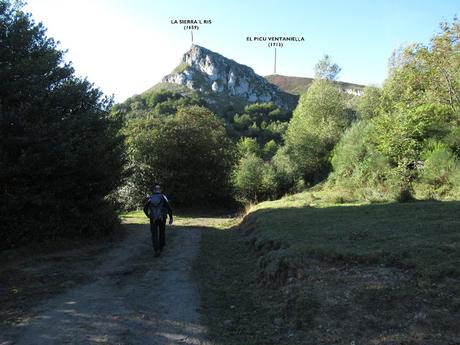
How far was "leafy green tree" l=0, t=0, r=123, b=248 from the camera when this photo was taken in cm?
1075

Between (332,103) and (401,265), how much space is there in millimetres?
38649

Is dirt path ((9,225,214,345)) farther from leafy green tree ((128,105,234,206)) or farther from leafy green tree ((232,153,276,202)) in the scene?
leafy green tree ((232,153,276,202))

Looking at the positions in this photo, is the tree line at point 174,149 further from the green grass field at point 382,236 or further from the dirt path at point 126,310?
the green grass field at point 382,236

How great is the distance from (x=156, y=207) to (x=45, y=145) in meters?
3.49

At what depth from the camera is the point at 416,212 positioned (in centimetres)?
1177

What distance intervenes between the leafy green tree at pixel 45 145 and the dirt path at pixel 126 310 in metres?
3.20

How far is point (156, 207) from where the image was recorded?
37.6 ft

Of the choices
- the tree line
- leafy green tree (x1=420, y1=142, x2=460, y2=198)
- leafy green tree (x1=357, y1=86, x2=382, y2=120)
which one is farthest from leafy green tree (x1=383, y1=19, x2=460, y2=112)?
leafy green tree (x1=357, y1=86, x2=382, y2=120)

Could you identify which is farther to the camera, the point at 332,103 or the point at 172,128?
the point at 332,103

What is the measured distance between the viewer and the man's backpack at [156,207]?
11352 millimetres

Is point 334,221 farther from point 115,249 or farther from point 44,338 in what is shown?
point 44,338

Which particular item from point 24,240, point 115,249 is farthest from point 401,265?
point 24,240

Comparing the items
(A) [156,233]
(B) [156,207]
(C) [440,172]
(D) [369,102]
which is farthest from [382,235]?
(D) [369,102]

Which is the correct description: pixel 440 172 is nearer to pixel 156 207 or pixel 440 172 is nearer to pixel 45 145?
pixel 156 207
